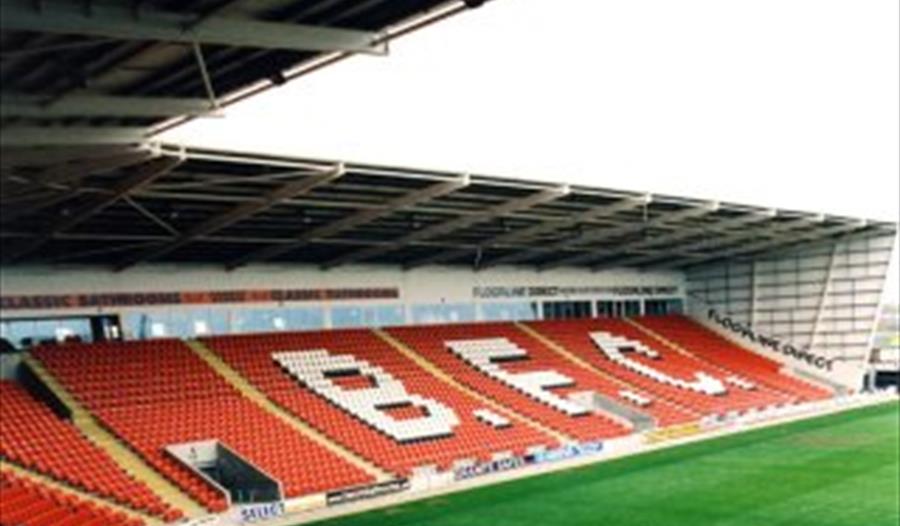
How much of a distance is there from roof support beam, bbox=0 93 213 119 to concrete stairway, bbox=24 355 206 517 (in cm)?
1401

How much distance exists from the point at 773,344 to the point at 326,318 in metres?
28.4

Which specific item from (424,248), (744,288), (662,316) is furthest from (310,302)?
(744,288)

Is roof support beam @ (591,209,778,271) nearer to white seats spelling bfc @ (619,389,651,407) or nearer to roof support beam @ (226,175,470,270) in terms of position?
white seats spelling bfc @ (619,389,651,407)

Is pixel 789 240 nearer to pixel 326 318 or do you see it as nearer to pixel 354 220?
pixel 326 318

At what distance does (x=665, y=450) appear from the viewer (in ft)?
129

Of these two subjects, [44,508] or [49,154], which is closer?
[49,154]

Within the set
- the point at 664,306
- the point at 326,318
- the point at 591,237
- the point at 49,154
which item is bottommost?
the point at 664,306

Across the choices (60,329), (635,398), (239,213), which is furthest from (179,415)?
(635,398)

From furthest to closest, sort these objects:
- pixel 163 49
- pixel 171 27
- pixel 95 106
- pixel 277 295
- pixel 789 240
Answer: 1. pixel 789 240
2. pixel 277 295
3. pixel 95 106
4. pixel 163 49
5. pixel 171 27

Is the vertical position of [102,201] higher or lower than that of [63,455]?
higher

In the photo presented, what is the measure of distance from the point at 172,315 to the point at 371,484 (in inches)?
423

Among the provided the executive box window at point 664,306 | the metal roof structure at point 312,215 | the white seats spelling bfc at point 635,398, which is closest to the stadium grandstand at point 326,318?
the metal roof structure at point 312,215

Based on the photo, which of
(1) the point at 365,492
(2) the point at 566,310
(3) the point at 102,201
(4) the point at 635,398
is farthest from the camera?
(2) the point at 566,310

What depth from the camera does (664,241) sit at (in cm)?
5084
